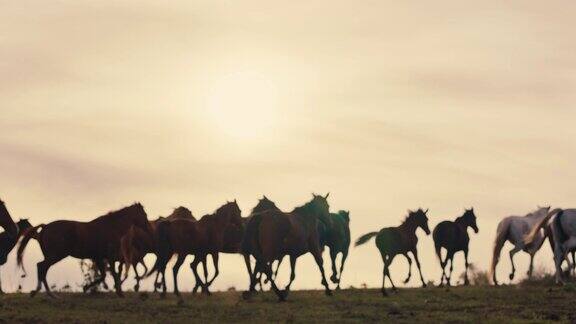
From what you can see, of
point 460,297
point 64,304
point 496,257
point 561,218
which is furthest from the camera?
point 496,257

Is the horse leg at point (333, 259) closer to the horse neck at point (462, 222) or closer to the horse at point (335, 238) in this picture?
the horse at point (335, 238)

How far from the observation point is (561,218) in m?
31.6

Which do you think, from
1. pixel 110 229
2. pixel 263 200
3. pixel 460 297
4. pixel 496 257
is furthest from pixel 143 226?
pixel 496 257

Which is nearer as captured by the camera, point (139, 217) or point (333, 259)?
point (139, 217)

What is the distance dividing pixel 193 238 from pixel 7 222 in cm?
660

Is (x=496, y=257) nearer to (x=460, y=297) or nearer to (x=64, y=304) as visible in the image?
(x=460, y=297)

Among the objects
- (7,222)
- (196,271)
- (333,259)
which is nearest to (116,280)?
(196,271)

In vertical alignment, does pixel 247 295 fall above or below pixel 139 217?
below

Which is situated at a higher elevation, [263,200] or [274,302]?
[263,200]

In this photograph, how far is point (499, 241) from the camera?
3425cm

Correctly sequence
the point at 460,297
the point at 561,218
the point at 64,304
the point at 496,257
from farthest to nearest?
the point at 496,257 < the point at 561,218 < the point at 460,297 < the point at 64,304

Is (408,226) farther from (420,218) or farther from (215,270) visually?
(215,270)

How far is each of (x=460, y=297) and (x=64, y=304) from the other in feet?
33.9

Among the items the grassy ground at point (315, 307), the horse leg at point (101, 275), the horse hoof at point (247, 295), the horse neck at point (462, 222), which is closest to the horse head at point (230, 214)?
the grassy ground at point (315, 307)
